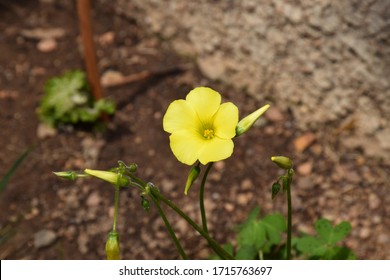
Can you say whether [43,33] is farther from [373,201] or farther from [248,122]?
[248,122]

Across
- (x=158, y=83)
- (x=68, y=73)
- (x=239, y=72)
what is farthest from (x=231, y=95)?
(x=68, y=73)

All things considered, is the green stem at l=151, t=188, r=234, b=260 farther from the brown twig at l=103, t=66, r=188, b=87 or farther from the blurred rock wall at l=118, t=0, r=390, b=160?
the brown twig at l=103, t=66, r=188, b=87

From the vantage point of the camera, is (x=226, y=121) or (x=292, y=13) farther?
(x=292, y=13)

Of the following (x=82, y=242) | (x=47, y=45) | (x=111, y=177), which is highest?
(x=111, y=177)

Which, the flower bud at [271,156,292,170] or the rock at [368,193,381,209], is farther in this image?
the rock at [368,193,381,209]

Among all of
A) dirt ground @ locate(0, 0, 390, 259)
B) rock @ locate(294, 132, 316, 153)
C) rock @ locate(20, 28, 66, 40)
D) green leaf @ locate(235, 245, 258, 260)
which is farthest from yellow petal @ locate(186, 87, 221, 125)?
rock @ locate(20, 28, 66, 40)

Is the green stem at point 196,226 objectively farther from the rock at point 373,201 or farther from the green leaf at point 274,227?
the rock at point 373,201

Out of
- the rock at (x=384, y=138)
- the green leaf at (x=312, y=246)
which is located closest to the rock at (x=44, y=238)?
the green leaf at (x=312, y=246)

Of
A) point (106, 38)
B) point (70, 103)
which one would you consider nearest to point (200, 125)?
point (70, 103)

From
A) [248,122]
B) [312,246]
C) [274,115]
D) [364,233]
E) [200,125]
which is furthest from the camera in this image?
[274,115]
